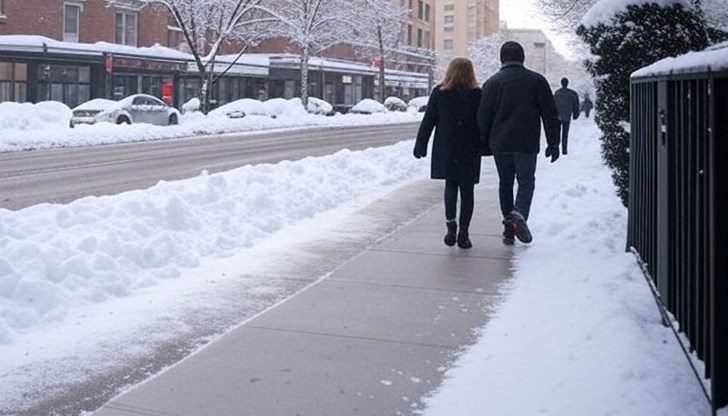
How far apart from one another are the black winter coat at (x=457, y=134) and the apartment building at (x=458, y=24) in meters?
125

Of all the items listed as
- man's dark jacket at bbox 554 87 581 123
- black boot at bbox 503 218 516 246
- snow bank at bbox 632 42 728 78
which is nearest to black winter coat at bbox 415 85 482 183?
black boot at bbox 503 218 516 246

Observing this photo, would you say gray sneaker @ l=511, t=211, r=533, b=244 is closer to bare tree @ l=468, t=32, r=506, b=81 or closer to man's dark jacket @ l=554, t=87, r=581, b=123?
man's dark jacket @ l=554, t=87, r=581, b=123

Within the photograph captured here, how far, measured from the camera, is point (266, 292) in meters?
6.95

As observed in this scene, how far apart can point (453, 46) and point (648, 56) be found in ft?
422

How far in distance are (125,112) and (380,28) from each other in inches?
1371

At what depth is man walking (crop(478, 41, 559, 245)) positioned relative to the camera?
8.38 m

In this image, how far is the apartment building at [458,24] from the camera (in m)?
133

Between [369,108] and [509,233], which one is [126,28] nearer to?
[369,108]

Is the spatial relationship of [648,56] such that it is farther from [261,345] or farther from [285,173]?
[285,173]

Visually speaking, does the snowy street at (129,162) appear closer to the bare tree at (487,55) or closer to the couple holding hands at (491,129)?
the couple holding hands at (491,129)

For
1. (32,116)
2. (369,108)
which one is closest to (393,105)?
(369,108)

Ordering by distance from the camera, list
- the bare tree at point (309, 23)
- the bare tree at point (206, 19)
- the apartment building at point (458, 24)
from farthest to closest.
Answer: the apartment building at point (458, 24), the bare tree at point (309, 23), the bare tree at point (206, 19)

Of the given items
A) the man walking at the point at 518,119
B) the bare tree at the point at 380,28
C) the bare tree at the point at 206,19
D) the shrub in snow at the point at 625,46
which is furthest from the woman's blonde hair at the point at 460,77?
the bare tree at the point at 380,28

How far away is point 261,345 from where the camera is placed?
18.1 feet
